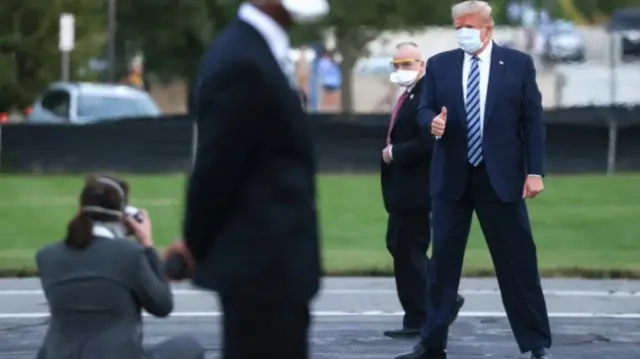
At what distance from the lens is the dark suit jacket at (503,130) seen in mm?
8781

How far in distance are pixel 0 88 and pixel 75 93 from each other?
459 cm

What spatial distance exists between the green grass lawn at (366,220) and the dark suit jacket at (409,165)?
4.02 metres

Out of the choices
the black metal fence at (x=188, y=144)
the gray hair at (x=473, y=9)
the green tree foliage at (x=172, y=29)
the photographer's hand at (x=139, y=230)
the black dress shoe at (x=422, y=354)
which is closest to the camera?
the photographer's hand at (x=139, y=230)

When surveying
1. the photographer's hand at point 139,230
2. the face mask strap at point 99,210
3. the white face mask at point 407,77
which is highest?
the white face mask at point 407,77

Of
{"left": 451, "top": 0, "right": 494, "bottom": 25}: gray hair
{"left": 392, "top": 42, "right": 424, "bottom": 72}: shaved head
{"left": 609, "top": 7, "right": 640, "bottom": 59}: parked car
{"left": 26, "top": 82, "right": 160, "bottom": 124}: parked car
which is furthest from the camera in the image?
{"left": 609, "top": 7, "right": 640, "bottom": 59}: parked car

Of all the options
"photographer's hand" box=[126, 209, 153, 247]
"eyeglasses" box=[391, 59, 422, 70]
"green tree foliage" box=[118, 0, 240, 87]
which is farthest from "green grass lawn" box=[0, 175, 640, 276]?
"green tree foliage" box=[118, 0, 240, 87]

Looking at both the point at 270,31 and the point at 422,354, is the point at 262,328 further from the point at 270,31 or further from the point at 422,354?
the point at 422,354

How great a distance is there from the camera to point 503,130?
347 inches

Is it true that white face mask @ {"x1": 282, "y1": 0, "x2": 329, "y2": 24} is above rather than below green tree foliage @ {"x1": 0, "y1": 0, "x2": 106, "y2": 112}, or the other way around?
above

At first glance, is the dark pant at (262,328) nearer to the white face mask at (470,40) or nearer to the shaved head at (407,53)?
the white face mask at (470,40)

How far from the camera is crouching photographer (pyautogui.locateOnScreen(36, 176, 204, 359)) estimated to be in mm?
6410

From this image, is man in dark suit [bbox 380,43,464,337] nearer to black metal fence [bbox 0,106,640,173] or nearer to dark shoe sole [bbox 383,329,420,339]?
dark shoe sole [bbox 383,329,420,339]

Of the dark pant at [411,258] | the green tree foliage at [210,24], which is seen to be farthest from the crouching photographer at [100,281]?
the green tree foliage at [210,24]

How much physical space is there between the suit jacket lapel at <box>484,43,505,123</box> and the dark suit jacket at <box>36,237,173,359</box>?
2.87m
